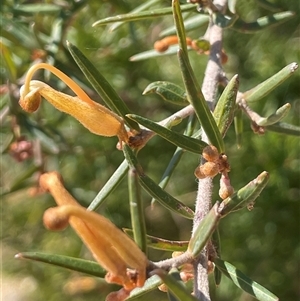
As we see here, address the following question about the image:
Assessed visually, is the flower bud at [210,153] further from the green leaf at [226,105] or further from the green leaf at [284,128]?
the green leaf at [284,128]

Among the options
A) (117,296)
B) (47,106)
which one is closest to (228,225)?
(47,106)

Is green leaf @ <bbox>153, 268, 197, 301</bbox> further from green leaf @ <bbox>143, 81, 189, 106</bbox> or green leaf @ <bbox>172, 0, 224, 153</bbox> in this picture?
green leaf @ <bbox>143, 81, 189, 106</bbox>

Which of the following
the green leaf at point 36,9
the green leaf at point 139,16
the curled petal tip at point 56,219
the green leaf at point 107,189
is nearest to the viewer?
the curled petal tip at point 56,219

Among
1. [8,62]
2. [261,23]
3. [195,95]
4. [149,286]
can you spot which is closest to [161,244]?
[149,286]

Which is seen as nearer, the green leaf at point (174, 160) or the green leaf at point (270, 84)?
the green leaf at point (270, 84)

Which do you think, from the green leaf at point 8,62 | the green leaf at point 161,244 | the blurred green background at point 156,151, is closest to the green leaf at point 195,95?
the green leaf at point 161,244

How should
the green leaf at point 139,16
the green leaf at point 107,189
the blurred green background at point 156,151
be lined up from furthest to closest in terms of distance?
the blurred green background at point 156,151, the green leaf at point 139,16, the green leaf at point 107,189

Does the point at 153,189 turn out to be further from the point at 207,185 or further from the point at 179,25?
the point at 179,25

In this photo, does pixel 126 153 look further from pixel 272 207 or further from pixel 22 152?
pixel 272 207
